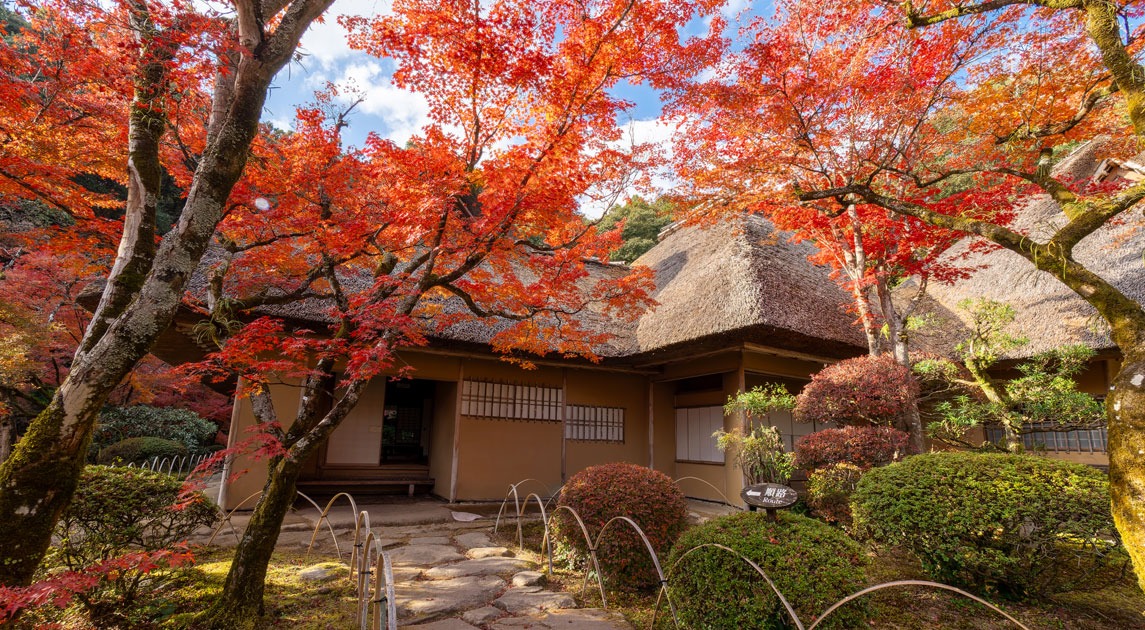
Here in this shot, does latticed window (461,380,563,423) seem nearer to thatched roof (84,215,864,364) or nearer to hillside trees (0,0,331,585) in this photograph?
thatched roof (84,215,864,364)

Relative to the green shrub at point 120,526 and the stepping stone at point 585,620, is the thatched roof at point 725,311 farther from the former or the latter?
the stepping stone at point 585,620

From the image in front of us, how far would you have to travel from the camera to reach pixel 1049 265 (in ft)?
11.6

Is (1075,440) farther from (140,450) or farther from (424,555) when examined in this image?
(140,450)

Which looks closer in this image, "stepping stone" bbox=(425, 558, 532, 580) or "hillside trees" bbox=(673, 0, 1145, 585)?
"hillside trees" bbox=(673, 0, 1145, 585)

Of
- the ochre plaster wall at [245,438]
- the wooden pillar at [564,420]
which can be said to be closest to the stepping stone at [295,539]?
the ochre plaster wall at [245,438]

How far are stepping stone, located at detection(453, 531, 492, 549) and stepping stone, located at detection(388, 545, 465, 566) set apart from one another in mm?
196

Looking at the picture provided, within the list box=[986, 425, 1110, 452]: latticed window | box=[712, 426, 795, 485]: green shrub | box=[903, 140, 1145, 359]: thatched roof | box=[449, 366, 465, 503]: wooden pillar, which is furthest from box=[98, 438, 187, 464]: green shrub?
box=[986, 425, 1110, 452]: latticed window

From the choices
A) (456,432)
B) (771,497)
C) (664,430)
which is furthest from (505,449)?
(771,497)

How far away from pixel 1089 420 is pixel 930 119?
3.72 metres

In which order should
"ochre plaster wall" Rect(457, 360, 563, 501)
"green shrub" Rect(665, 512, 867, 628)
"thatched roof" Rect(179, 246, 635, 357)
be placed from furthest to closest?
1. "ochre plaster wall" Rect(457, 360, 563, 501)
2. "thatched roof" Rect(179, 246, 635, 357)
3. "green shrub" Rect(665, 512, 867, 628)

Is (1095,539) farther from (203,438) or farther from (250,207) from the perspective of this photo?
(203,438)

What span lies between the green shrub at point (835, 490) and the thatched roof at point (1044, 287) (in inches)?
108

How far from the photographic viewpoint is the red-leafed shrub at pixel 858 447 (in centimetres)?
552

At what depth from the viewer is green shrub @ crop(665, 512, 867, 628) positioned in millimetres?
2783
